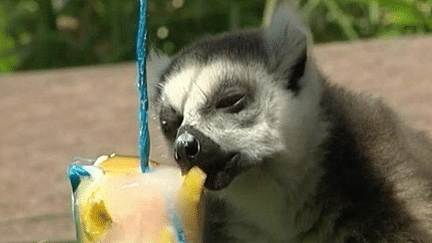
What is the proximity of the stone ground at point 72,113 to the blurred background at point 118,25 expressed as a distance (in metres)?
0.60

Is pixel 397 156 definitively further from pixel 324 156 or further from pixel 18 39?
pixel 18 39

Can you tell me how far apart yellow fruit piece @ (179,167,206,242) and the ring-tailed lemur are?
233mm

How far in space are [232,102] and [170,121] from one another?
176 mm

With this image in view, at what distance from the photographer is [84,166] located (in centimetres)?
191

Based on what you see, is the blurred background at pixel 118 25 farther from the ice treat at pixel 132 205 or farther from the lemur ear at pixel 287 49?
the ice treat at pixel 132 205

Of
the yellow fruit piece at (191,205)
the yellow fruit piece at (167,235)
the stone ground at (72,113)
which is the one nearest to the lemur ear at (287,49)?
the yellow fruit piece at (191,205)

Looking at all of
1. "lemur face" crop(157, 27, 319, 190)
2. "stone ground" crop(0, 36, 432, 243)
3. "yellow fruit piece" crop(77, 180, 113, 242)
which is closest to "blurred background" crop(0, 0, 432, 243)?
"stone ground" crop(0, 36, 432, 243)

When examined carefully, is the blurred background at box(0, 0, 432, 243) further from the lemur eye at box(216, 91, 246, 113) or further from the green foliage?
the lemur eye at box(216, 91, 246, 113)

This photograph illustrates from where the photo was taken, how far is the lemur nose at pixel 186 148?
81.5 inches

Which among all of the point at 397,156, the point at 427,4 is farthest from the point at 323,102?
the point at 427,4

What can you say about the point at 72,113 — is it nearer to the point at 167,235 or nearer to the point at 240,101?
the point at 240,101

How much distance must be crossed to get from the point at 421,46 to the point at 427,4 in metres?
0.38

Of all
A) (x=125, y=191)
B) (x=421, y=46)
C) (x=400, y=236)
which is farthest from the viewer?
(x=421, y=46)

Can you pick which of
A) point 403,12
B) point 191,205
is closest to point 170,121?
point 191,205
